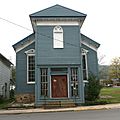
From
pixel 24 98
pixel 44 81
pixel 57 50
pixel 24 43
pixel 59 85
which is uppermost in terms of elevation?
pixel 24 43

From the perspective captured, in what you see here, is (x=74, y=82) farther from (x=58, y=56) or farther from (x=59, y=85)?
(x=58, y=56)

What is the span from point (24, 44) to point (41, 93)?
21.4 ft

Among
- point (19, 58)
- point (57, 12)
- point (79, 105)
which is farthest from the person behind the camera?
point (19, 58)

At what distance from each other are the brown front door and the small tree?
2245 millimetres

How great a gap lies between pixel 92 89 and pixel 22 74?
769 cm

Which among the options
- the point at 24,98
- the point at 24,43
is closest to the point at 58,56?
the point at 24,43

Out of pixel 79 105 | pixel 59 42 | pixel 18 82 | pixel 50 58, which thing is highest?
pixel 59 42

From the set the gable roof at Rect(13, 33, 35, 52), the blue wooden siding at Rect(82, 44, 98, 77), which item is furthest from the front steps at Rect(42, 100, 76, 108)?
the gable roof at Rect(13, 33, 35, 52)

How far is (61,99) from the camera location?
25.0m

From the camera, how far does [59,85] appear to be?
26328 mm

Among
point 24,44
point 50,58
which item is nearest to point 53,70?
point 50,58

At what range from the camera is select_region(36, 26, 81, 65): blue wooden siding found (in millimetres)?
25734

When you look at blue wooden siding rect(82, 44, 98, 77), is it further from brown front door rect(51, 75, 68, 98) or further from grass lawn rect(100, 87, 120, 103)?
brown front door rect(51, 75, 68, 98)

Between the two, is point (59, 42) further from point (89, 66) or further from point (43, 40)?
point (89, 66)
